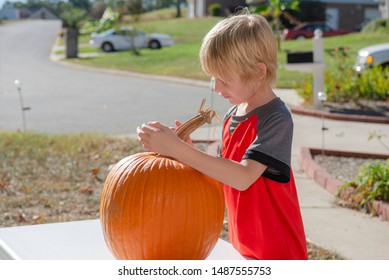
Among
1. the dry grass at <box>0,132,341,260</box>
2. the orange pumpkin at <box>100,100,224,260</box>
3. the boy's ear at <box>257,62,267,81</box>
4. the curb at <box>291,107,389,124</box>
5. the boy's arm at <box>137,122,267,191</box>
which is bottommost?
the curb at <box>291,107,389,124</box>

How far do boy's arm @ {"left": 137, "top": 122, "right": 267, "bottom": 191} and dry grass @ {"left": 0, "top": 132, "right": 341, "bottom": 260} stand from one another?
285 cm

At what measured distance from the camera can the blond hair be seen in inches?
85.9

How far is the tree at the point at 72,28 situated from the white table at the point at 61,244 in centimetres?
2829

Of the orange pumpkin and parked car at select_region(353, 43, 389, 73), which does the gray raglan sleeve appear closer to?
the orange pumpkin

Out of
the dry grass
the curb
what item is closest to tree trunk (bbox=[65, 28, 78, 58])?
the curb

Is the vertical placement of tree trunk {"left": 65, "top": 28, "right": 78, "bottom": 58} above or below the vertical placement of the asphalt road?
below

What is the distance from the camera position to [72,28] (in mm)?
38469

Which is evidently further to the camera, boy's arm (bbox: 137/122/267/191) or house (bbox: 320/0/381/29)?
house (bbox: 320/0/381/29)

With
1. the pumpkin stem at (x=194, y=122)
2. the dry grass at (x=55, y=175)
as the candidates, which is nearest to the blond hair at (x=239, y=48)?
the pumpkin stem at (x=194, y=122)

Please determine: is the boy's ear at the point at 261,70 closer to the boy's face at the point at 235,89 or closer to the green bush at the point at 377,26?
the boy's face at the point at 235,89

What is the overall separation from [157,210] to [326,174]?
17.1ft

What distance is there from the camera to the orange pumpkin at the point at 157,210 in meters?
2.19
